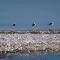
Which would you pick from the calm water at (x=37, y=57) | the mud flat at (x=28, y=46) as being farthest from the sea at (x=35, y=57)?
the mud flat at (x=28, y=46)

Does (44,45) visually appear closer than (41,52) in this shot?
No

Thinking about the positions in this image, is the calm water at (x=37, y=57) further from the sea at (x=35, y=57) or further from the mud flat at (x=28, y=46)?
the mud flat at (x=28, y=46)

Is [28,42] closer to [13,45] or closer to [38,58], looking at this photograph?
[13,45]

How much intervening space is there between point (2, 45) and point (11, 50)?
11.2 ft

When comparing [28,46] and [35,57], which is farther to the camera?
[28,46]

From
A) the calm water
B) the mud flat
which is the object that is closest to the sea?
the calm water

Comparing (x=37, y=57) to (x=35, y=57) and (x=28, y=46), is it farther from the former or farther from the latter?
(x=28, y=46)

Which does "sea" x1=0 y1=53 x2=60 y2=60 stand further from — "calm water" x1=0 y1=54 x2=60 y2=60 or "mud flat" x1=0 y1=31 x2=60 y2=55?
"mud flat" x1=0 y1=31 x2=60 y2=55

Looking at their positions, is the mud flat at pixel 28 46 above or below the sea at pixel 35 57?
above

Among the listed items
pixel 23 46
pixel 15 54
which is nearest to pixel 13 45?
pixel 23 46

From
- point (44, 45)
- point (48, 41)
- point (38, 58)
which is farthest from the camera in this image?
point (48, 41)

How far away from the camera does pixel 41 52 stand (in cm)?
5591

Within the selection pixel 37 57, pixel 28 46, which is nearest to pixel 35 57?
pixel 37 57

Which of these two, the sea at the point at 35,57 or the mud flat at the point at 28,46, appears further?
the mud flat at the point at 28,46
